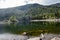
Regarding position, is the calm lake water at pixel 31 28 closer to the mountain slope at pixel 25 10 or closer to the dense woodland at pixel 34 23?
the dense woodland at pixel 34 23

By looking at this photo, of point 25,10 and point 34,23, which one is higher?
point 25,10

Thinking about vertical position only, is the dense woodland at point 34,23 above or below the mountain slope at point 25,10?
below

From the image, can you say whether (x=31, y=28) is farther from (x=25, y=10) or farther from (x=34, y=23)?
(x=25, y=10)

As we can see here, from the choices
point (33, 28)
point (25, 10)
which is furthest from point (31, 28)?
point (25, 10)

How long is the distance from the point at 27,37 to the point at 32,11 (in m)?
0.40

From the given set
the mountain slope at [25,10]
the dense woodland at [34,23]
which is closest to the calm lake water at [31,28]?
the dense woodland at [34,23]

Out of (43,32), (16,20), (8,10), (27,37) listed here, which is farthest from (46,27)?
(8,10)

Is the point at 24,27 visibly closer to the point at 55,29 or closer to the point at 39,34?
the point at 39,34

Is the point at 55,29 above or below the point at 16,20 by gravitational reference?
below

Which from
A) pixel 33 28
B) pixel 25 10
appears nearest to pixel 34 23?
pixel 33 28

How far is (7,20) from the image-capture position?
2.19 meters

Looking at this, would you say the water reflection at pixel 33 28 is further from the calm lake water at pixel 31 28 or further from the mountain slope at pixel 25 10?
the mountain slope at pixel 25 10

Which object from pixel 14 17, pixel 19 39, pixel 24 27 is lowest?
pixel 19 39

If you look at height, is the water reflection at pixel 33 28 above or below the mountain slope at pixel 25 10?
below
